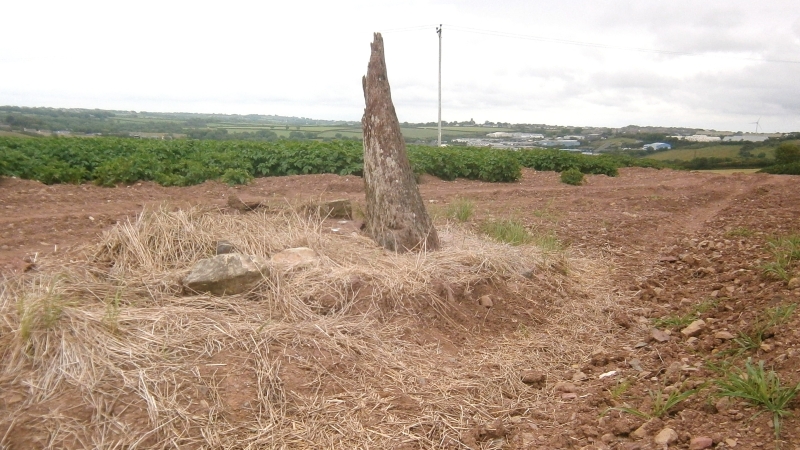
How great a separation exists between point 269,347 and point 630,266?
4.16 metres

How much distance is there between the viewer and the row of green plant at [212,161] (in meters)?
11.0

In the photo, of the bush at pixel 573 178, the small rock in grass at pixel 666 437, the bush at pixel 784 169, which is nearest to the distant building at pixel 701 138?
the bush at pixel 784 169

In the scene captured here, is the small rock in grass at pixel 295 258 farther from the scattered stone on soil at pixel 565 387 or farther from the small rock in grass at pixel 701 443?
the small rock in grass at pixel 701 443

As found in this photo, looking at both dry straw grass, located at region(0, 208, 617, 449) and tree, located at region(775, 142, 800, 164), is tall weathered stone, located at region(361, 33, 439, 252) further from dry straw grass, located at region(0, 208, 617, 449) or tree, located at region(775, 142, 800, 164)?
tree, located at region(775, 142, 800, 164)

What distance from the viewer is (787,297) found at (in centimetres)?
436

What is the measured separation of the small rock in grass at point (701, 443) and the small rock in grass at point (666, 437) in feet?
0.26

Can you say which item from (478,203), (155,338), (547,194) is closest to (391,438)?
(155,338)

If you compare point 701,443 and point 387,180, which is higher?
point 387,180

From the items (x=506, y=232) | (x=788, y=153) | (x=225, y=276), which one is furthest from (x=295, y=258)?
(x=788, y=153)

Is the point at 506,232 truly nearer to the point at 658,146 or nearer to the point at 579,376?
the point at 579,376

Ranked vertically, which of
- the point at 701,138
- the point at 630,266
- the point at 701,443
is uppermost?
the point at 701,138

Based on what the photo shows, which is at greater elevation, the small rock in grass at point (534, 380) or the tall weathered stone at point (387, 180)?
the tall weathered stone at point (387, 180)

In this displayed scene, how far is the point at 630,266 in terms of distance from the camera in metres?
6.66

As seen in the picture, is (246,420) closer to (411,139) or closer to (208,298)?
(208,298)
